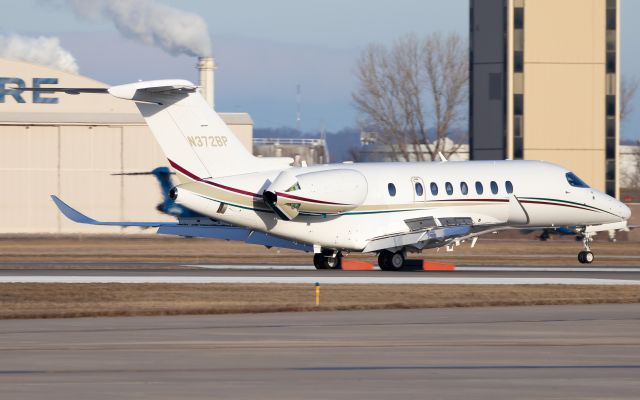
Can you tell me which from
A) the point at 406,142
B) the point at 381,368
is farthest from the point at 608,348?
the point at 406,142

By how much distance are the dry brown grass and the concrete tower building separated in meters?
42.7

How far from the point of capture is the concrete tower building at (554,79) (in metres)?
69.6

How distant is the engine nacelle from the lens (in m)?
33.8

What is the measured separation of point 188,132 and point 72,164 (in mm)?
33929

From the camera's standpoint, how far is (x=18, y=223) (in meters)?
65.4

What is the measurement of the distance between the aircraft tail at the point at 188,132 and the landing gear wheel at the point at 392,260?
513 centimetres

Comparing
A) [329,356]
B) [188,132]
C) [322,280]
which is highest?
[188,132]

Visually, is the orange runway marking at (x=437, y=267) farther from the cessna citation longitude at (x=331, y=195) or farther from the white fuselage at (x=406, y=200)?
the white fuselage at (x=406, y=200)

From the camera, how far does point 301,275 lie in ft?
107

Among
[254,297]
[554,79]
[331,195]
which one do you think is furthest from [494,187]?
[554,79]

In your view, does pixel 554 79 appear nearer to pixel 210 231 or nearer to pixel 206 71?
pixel 206 71

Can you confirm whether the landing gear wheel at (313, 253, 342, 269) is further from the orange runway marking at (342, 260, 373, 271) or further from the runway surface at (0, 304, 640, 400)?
the runway surface at (0, 304, 640, 400)

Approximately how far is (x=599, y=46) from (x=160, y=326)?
5411 cm

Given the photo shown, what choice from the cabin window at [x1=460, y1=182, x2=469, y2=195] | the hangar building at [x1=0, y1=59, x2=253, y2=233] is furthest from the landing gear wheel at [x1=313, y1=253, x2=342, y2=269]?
the hangar building at [x1=0, y1=59, x2=253, y2=233]
